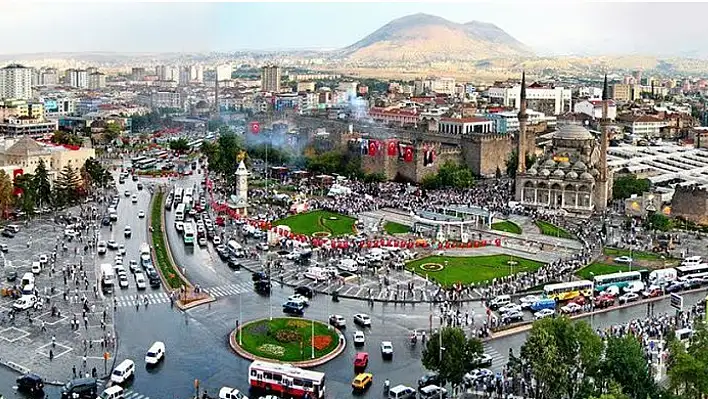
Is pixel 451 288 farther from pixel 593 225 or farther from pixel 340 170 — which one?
pixel 340 170

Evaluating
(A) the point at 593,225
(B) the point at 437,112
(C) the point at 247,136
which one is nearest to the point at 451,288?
(A) the point at 593,225

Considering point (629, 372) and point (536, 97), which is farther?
point (536, 97)

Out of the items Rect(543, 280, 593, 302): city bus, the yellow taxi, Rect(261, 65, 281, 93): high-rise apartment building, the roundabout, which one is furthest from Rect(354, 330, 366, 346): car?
Rect(261, 65, 281, 93): high-rise apartment building

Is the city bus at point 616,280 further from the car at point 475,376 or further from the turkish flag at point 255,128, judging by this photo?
the turkish flag at point 255,128

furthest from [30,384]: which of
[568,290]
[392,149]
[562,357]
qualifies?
[392,149]

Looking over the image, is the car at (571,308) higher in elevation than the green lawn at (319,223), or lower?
lower

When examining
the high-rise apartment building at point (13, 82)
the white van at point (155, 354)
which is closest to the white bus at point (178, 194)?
the white van at point (155, 354)

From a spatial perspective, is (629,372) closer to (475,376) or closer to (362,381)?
(475,376)
